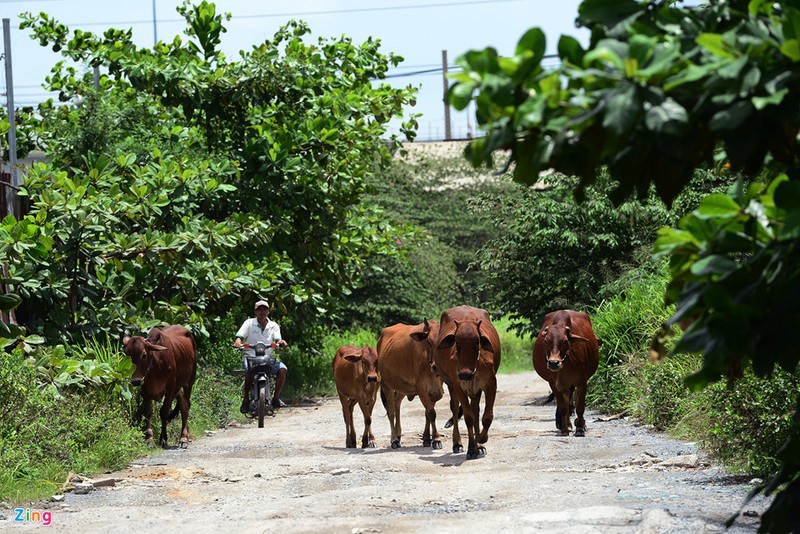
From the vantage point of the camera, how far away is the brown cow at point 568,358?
594 inches

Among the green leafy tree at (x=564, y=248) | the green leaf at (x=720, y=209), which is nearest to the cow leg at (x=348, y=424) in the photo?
the green leafy tree at (x=564, y=248)

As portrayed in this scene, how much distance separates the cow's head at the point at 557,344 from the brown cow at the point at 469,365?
1086mm

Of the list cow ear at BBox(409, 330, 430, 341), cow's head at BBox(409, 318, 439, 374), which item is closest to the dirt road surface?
cow's head at BBox(409, 318, 439, 374)

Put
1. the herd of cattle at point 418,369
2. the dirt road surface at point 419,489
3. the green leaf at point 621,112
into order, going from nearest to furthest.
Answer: the green leaf at point 621,112 < the dirt road surface at point 419,489 < the herd of cattle at point 418,369

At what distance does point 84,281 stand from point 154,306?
1.92 metres

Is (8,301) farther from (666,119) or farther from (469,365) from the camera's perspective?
(666,119)

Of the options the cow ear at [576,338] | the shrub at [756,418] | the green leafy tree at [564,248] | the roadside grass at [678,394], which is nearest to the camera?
the shrub at [756,418]

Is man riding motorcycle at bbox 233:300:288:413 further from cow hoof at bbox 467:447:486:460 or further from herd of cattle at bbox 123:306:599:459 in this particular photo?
cow hoof at bbox 467:447:486:460

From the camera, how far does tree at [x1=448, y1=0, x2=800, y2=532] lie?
3.79 meters

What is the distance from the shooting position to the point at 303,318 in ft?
77.2

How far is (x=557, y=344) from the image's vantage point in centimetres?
1520

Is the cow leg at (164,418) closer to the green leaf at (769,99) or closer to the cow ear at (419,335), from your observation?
the cow ear at (419,335)

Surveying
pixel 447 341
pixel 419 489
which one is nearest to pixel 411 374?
pixel 447 341

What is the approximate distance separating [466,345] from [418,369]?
175 cm
